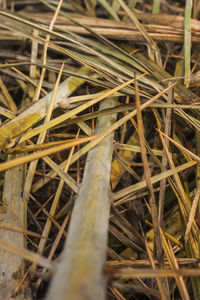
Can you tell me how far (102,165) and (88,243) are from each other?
0.28 meters

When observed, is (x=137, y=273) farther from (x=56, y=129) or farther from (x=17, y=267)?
(x=56, y=129)

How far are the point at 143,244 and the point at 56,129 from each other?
1.62 feet

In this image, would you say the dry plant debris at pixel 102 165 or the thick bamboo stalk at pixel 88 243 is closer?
the thick bamboo stalk at pixel 88 243

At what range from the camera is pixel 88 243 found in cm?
49

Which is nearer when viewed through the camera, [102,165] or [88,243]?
[88,243]

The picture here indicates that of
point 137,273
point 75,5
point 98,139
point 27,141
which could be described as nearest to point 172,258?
point 137,273

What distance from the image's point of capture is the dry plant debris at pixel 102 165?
0.59 m

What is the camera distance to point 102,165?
2.42 ft

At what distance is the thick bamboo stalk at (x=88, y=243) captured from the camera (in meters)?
0.42

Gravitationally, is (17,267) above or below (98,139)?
below

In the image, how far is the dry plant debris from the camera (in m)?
0.59

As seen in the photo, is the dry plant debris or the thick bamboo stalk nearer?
the thick bamboo stalk

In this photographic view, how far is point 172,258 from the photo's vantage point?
29.5 inches

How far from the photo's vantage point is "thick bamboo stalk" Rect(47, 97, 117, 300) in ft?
1.37
